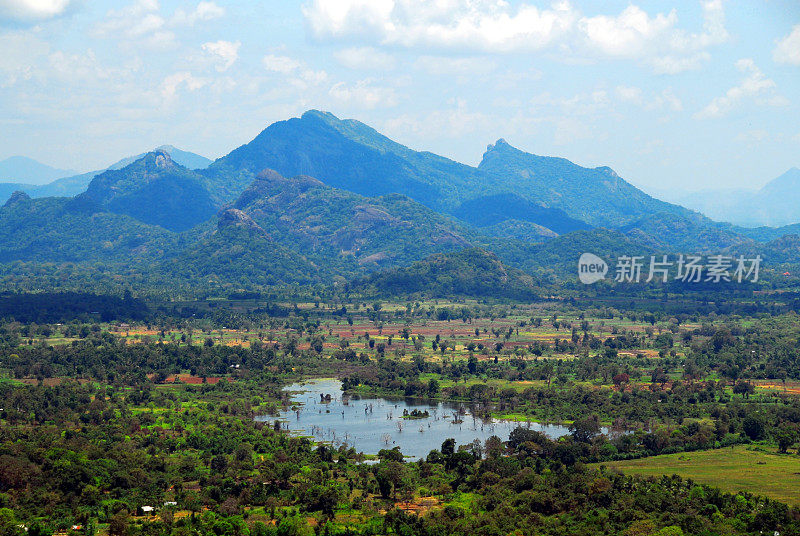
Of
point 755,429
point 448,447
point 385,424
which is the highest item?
point 755,429

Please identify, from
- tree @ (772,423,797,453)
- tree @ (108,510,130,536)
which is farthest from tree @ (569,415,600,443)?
tree @ (108,510,130,536)

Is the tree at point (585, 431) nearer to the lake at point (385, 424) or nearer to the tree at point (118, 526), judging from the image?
the lake at point (385, 424)

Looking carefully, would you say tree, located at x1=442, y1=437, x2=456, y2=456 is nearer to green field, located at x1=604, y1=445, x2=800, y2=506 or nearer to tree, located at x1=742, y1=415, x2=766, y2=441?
green field, located at x1=604, y1=445, x2=800, y2=506

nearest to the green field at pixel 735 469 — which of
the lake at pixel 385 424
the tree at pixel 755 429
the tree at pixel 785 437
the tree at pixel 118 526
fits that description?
the tree at pixel 785 437

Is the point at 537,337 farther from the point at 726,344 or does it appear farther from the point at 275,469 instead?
the point at 275,469

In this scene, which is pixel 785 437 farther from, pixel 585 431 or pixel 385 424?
pixel 385 424

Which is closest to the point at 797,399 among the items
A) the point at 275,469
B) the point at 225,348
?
the point at 275,469

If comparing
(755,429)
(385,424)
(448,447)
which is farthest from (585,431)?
(385,424)
